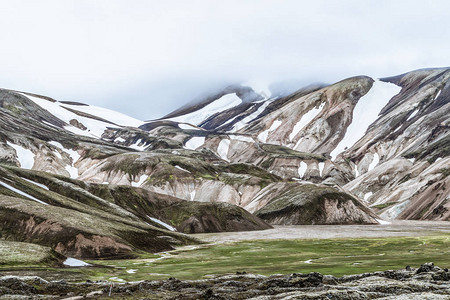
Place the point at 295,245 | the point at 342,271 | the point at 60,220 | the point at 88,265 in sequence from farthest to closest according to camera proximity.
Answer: the point at 295,245 → the point at 60,220 → the point at 88,265 → the point at 342,271

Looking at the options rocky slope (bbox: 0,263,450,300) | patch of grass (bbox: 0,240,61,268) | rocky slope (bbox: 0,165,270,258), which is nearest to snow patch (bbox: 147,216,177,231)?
rocky slope (bbox: 0,165,270,258)

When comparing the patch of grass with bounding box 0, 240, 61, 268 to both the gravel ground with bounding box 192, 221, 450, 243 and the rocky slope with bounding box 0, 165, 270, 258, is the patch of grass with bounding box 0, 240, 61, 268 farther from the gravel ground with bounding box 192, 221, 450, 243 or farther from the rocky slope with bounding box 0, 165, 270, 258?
the gravel ground with bounding box 192, 221, 450, 243

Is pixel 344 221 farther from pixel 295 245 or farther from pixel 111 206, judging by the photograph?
pixel 111 206

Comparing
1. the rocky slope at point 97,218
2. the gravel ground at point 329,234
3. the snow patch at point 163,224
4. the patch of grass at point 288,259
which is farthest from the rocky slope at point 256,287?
the snow patch at point 163,224

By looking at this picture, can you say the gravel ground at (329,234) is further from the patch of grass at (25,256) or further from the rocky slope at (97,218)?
the patch of grass at (25,256)

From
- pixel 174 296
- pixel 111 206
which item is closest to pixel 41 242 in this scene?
pixel 111 206

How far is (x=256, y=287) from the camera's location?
123 feet

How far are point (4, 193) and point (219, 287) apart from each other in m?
94.0

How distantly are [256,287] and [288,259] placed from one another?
151ft

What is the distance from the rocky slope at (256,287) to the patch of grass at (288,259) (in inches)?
551

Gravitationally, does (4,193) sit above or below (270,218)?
above

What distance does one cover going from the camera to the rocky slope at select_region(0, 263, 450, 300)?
97.1 feet

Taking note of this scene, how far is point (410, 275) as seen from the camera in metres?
38.8

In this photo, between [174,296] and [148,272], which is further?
[148,272]
